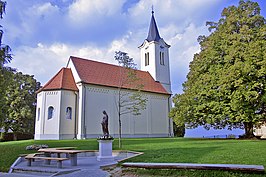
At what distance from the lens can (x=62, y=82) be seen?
27688 mm

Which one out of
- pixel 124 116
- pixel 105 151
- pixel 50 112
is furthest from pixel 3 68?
pixel 124 116

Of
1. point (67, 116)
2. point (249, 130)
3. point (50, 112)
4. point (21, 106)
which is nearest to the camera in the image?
point (249, 130)

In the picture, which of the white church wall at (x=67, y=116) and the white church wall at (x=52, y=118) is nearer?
the white church wall at (x=52, y=118)

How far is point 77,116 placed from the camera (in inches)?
1095

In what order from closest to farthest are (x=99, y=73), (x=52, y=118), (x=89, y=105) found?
(x=52, y=118) < (x=89, y=105) < (x=99, y=73)

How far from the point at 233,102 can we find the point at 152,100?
17134mm

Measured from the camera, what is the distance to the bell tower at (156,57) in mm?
38469

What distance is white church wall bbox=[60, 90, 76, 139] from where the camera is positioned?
26.9 m

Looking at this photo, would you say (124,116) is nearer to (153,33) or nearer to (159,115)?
(159,115)

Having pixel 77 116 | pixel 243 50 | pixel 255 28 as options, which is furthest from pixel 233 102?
pixel 77 116

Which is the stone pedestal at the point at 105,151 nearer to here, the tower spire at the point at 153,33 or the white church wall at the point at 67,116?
the white church wall at the point at 67,116

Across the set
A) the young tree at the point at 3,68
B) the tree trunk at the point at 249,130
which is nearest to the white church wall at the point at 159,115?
the tree trunk at the point at 249,130

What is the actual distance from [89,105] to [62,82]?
156 inches

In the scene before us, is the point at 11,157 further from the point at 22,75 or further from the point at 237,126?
the point at 22,75
